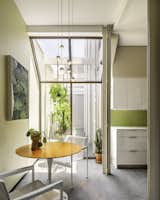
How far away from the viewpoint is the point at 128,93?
4.63m

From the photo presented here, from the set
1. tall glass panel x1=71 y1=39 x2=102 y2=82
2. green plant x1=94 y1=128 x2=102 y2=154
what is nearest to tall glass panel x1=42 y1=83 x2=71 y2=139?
tall glass panel x1=71 y1=39 x2=102 y2=82

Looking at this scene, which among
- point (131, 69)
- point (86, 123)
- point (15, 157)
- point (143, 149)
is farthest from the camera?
point (86, 123)

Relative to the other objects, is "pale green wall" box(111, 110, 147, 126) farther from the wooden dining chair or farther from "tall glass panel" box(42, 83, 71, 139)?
the wooden dining chair

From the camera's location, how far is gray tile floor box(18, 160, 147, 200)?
2985 mm

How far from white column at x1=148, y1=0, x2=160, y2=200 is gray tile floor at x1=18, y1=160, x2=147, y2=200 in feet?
2.65

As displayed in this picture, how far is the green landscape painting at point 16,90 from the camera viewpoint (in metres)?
2.93

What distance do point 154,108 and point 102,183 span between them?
1.80 metres

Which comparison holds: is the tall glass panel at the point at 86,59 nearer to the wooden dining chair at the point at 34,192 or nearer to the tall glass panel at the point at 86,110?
the tall glass panel at the point at 86,110

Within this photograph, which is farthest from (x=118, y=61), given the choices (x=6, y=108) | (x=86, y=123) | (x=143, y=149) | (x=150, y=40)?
(x=6, y=108)

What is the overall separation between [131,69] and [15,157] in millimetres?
3072

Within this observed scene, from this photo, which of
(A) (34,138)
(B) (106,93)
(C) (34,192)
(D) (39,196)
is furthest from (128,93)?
(C) (34,192)

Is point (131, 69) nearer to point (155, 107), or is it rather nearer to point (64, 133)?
point (64, 133)

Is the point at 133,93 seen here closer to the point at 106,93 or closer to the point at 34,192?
the point at 106,93

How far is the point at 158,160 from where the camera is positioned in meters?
2.26
